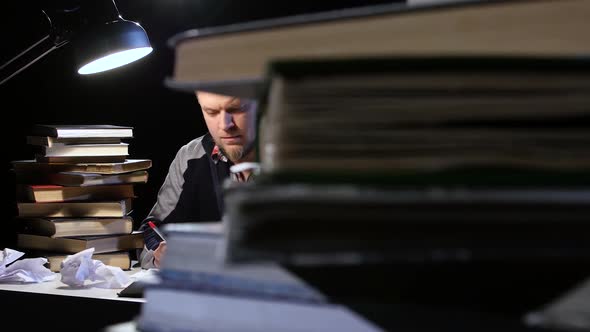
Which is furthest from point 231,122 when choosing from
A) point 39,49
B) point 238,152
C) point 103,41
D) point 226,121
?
point 39,49

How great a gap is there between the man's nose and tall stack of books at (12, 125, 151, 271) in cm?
49

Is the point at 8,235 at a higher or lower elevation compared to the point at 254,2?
lower

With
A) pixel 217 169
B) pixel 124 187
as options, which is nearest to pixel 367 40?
pixel 124 187

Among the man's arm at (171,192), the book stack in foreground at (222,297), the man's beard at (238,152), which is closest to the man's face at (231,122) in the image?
the man's beard at (238,152)

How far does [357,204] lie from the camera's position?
22 centimetres

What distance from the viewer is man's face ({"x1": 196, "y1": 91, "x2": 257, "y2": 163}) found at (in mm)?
1979

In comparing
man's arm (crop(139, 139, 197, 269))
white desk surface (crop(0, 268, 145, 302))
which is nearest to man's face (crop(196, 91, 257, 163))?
man's arm (crop(139, 139, 197, 269))

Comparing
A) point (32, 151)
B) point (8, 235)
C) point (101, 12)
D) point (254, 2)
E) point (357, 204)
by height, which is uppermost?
point (254, 2)

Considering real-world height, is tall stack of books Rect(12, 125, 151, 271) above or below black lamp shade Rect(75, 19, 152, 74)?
below

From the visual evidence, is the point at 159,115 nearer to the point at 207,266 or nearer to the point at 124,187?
the point at 124,187

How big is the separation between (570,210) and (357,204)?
77 millimetres

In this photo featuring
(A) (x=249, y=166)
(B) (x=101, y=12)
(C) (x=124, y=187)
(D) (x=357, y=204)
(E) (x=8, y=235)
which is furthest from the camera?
(E) (x=8, y=235)

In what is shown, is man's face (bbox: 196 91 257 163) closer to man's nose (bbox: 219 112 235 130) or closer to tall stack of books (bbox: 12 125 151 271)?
man's nose (bbox: 219 112 235 130)

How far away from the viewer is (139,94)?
301 cm
